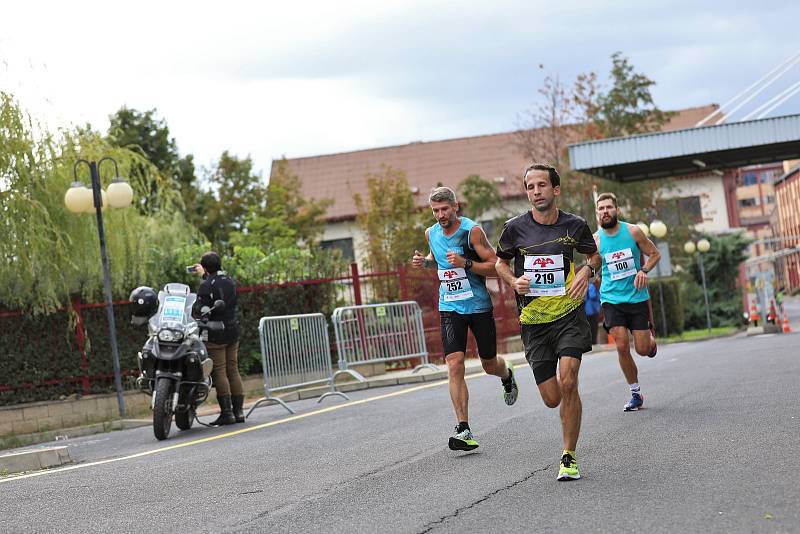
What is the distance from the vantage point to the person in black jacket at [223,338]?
524 inches

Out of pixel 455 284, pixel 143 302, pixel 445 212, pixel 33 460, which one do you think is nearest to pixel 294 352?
pixel 143 302

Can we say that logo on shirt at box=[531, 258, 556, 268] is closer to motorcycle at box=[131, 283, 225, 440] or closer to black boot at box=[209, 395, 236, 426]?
motorcycle at box=[131, 283, 225, 440]

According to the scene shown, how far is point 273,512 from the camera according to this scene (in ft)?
Result: 22.1

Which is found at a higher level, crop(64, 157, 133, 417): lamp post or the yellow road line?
crop(64, 157, 133, 417): lamp post

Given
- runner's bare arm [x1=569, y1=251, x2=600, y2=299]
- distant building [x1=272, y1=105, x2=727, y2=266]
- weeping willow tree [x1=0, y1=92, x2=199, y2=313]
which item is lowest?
runner's bare arm [x1=569, y1=251, x2=600, y2=299]

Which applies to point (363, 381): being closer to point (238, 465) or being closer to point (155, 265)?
point (155, 265)

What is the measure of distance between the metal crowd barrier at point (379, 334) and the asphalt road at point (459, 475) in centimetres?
692

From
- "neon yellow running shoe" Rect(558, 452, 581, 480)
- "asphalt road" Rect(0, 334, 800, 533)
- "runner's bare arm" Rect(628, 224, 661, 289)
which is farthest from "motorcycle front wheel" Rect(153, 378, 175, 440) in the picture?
"neon yellow running shoe" Rect(558, 452, 581, 480)

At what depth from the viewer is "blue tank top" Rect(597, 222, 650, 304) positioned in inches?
441

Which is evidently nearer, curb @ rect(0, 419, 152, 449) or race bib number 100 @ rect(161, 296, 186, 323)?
race bib number 100 @ rect(161, 296, 186, 323)

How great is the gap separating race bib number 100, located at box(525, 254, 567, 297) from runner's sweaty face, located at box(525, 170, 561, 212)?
34 centimetres

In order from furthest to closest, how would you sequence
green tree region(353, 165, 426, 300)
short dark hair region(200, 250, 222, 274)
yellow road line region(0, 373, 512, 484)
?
green tree region(353, 165, 426, 300) < short dark hair region(200, 250, 222, 274) < yellow road line region(0, 373, 512, 484)

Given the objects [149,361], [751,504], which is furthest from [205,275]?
[751,504]

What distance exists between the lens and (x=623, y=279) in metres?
11.3
